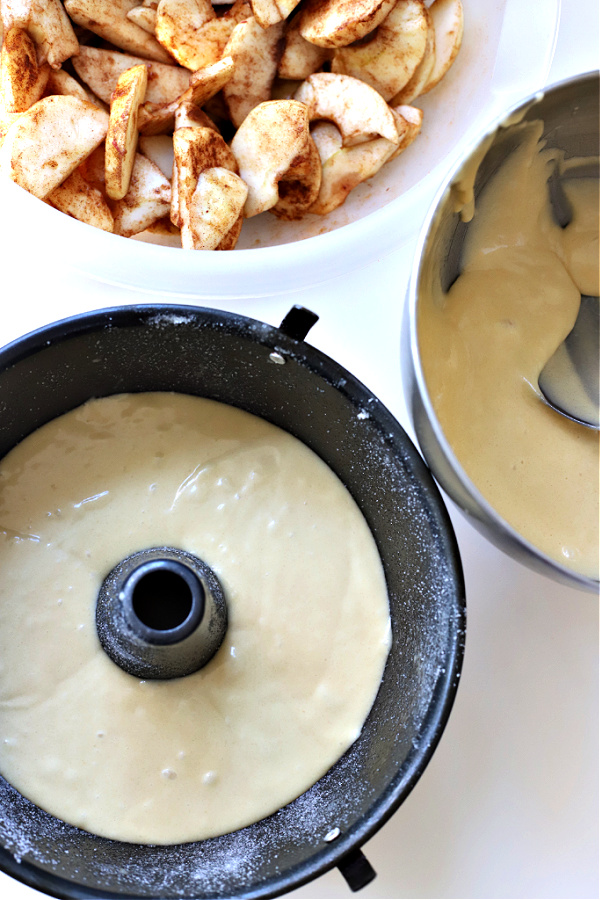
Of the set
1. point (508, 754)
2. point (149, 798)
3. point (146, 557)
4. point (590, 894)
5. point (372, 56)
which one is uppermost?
point (372, 56)

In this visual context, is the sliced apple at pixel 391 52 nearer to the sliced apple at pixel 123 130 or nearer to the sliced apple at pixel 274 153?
the sliced apple at pixel 274 153

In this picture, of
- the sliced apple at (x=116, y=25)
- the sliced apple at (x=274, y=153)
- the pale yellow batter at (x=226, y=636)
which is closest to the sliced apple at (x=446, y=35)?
the sliced apple at (x=274, y=153)

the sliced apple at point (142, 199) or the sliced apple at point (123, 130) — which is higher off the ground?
the sliced apple at point (123, 130)

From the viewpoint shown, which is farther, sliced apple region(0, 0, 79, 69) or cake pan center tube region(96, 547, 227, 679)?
sliced apple region(0, 0, 79, 69)

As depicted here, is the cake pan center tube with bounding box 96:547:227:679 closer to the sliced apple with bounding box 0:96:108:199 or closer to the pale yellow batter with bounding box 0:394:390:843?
the pale yellow batter with bounding box 0:394:390:843

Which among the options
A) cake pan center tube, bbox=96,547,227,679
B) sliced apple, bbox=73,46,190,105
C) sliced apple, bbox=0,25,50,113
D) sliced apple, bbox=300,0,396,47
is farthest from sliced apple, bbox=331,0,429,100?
cake pan center tube, bbox=96,547,227,679

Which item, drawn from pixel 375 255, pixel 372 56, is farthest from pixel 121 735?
pixel 372 56

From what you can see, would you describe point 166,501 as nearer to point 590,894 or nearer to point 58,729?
point 58,729
